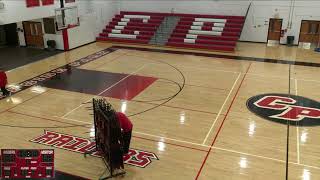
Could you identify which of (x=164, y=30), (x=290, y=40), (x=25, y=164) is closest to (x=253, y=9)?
(x=290, y=40)

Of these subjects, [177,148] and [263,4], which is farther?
[263,4]

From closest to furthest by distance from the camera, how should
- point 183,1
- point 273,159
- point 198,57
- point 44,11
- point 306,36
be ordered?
point 273,159 → point 44,11 → point 198,57 → point 306,36 → point 183,1

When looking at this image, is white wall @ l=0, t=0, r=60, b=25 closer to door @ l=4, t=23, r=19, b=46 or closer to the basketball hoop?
the basketball hoop

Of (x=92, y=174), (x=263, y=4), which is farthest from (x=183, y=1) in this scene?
(x=92, y=174)

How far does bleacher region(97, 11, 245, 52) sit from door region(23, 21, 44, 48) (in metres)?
3.94

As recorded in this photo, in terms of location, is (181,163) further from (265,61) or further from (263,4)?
(263,4)

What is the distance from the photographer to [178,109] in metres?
11.1

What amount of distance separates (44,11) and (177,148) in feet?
39.2

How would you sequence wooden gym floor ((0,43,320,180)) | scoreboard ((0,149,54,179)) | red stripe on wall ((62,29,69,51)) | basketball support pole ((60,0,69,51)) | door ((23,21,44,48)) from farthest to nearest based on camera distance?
door ((23,21,44,48)) < red stripe on wall ((62,29,69,51)) < basketball support pole ((60,0,69,51)) < wooden gym floor ((0,43,320,180)) < scoreboard ((0,149,54,179))

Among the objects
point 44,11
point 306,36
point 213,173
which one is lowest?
point 213,173

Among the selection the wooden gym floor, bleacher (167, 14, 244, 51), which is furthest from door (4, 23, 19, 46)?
bleacher (167, 14, 244, 51)

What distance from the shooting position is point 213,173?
751cm

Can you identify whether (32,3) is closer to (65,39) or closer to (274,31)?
(65,39)

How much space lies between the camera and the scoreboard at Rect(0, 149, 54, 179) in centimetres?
662
